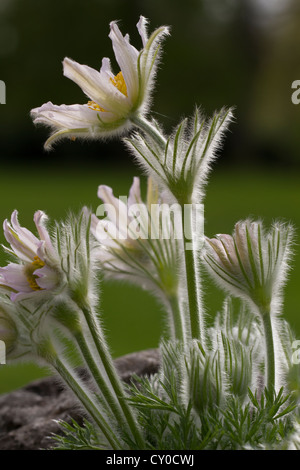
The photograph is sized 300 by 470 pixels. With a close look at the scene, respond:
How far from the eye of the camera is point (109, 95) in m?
0.88

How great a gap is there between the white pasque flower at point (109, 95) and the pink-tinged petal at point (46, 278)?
165mm

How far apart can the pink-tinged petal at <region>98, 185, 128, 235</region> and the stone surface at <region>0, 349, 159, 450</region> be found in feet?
0.88

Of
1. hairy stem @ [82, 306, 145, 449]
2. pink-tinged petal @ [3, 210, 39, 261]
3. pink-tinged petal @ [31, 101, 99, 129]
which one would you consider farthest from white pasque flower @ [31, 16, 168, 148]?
hairy stem @ [82, 306, 145, 449]

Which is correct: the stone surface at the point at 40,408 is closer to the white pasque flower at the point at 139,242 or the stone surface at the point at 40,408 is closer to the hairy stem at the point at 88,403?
the white pasque flower at the point at 139,242

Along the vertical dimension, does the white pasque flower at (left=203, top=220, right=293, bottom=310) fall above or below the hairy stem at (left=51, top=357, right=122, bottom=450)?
above

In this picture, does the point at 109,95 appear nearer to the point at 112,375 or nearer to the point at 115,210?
the point at 115,210

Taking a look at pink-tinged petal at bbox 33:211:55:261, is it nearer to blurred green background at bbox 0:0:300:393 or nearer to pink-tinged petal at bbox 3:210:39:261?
pink-tinged petal at bbox 3:210:39:261

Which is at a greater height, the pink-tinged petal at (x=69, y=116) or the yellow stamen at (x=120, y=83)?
the yellow stamen at (x=120, y=83)

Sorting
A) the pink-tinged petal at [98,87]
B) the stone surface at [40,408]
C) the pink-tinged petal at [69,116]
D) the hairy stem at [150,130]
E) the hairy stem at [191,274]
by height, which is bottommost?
the stone surface at [40,408]

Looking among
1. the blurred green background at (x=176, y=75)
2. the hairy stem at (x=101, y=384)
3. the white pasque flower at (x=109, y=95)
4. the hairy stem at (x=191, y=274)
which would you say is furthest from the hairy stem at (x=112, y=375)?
the blurred green background at (x=176, y=75)

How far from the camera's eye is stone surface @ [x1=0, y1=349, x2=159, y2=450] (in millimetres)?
1219

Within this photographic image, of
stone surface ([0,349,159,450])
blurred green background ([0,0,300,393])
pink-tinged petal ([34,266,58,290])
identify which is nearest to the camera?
pink-tinged petal ([34,266,58,290])

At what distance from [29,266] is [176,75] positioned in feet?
44.7

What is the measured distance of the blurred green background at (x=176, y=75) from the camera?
1197 cm
